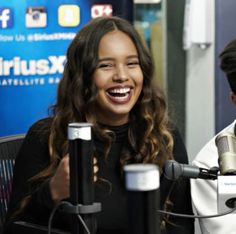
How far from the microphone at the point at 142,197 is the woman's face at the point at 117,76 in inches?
40.8

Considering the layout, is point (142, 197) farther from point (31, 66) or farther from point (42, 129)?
point (31, 66)

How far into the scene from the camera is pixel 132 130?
1969 millimetres

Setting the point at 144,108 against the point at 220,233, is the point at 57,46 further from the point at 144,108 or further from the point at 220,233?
the point at 220,233

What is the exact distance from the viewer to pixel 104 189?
6.17ft

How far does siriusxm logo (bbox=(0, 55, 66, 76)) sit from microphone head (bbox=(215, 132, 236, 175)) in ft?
7.05

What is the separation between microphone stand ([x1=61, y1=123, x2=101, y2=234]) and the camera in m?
1.06

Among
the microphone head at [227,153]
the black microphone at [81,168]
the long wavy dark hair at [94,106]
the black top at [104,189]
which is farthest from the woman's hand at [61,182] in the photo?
the long wavy dark hair at [94,106]

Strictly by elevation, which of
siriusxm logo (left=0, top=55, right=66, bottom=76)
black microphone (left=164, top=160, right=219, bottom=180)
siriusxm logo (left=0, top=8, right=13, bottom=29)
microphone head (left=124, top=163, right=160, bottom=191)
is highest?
siriusxm logo (left=0, top=8, right=13, bottom=29)

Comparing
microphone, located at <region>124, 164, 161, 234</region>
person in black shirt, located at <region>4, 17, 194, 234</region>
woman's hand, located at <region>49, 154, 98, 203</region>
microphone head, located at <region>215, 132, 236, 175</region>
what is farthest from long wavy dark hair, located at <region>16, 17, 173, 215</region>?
microphone, located at <region>124, 164, 161, 234</region>

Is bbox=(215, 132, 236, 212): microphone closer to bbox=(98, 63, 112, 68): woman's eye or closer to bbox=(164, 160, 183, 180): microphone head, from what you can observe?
bbox=(164, 160, 183, 180): microphone head

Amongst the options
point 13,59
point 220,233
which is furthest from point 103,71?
point 13,59

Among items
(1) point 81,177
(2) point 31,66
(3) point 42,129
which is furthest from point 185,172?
(2) point 31,66

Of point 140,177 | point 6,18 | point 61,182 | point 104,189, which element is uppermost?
point 6,18

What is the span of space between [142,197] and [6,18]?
2.50 metres
